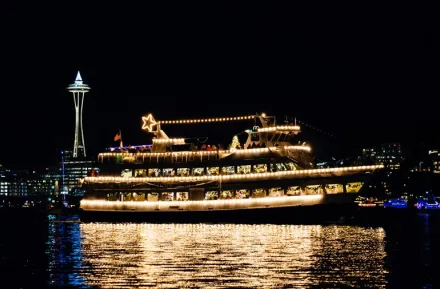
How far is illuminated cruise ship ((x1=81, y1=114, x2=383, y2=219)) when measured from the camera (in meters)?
62.3

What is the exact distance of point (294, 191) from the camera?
63.1 metres

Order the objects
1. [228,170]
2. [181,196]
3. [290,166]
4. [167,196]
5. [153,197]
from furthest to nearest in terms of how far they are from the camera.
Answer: [153,197]
[167,196]
[181,196]
[228,170]
[290,166]

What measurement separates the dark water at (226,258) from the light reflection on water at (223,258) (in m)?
0.04

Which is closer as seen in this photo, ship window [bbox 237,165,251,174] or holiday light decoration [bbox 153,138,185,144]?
ship window [bbox 237,165,251,174]

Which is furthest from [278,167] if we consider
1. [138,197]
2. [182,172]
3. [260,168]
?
[138,197]

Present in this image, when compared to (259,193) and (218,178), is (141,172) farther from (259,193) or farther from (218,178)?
(259,193)

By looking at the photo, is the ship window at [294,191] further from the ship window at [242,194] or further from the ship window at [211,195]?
the ship window at [211,195]

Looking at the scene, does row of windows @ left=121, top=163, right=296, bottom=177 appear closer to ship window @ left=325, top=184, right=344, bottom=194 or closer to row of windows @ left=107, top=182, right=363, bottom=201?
row of windows @ left=107, top=182, right=363, bottom=201

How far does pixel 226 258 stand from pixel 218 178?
27.3 metres

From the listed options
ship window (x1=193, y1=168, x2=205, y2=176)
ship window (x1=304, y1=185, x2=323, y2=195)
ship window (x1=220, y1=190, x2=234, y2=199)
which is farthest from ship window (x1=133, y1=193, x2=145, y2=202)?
ship window (x1=304, y1=185, x2=323, y2=195)

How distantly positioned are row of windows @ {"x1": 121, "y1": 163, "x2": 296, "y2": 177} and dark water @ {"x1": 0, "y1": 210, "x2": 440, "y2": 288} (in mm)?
7253

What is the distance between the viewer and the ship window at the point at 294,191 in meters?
62.9

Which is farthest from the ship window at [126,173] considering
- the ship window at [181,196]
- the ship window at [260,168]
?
the ship window at [260,168]

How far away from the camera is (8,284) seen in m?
31.4
